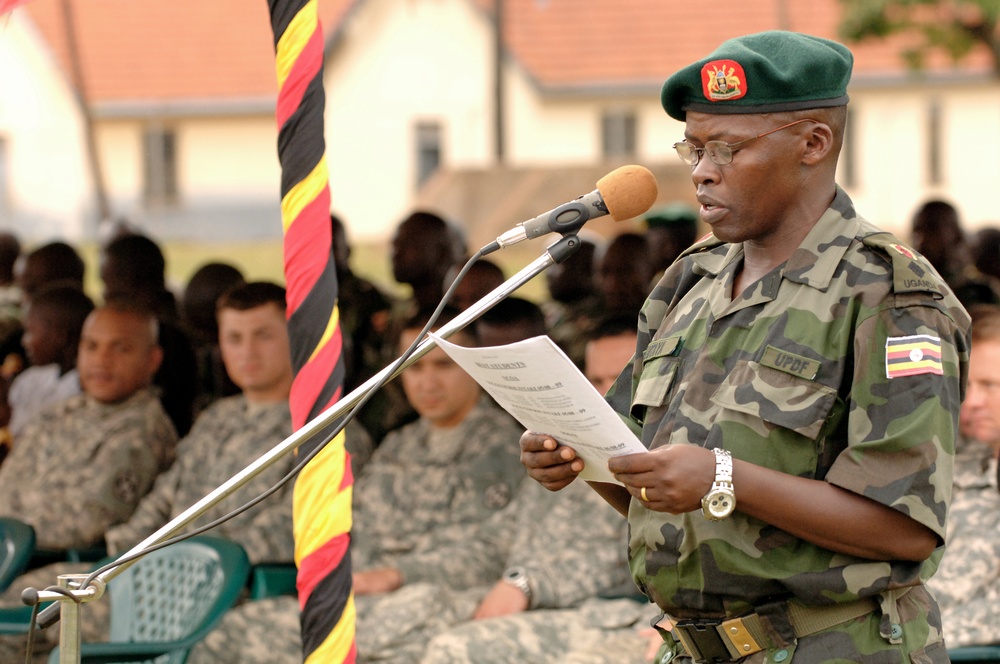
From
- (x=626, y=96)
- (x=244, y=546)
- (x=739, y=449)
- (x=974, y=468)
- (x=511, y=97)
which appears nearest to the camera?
(x=739, y=449)

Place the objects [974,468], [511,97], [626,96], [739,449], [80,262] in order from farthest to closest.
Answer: [511,97] < [626,96] < [80,262] < [974,468] < [739,449]

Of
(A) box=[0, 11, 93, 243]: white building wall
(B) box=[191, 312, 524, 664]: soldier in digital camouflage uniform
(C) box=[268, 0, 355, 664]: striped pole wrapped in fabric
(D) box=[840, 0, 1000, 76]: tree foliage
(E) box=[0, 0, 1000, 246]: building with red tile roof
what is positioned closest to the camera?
(C) box=[268, 0, 355, 664]: striped pole wrapped in fabric

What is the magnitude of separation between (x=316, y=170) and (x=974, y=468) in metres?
2.14

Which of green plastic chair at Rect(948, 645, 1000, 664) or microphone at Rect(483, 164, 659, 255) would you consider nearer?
microphone at Rect(483, 164, 659, 255)

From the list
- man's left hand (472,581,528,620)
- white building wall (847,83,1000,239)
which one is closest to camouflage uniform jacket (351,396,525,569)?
man's left hand (472,581,528,620)

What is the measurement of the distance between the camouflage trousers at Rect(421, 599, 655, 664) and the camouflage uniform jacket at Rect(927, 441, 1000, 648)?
0.86 m

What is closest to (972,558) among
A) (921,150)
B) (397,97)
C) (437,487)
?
(437,487)

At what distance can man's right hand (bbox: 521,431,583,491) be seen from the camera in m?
1.99

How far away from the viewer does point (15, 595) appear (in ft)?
15.1

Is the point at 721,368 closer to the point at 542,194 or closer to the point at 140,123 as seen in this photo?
the point at 542,194

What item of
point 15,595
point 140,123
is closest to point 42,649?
point 15,595

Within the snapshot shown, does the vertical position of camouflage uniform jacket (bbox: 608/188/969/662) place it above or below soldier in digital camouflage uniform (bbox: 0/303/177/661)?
above

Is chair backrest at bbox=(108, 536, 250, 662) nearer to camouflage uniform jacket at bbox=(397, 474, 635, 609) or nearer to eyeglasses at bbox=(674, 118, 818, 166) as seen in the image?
camouflage uniform jacket at bbox=(397, 474, 635, 609)

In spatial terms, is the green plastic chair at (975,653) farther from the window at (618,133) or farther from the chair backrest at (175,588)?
the window at (618,133)
